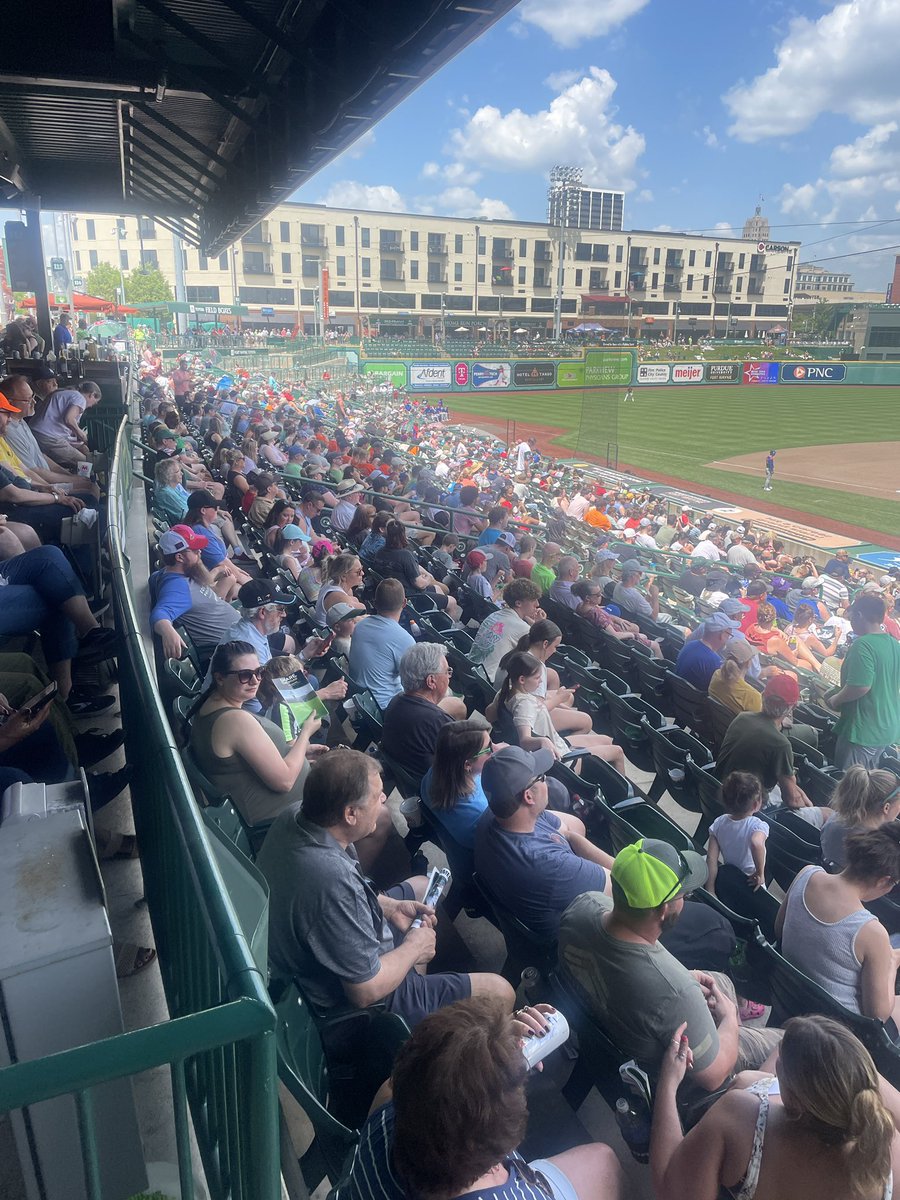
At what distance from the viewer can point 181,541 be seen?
5.76 m

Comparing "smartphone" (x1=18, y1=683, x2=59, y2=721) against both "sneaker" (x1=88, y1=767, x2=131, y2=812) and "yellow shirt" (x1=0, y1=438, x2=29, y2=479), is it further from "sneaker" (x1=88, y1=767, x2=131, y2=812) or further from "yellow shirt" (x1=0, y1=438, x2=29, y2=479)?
"yellow shirt" (x1=0, y1=438, x2=29, y2=479)

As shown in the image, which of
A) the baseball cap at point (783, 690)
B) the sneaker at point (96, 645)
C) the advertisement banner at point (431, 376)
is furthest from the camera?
the advertisement banner at point (431, 376)

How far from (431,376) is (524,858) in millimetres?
50536

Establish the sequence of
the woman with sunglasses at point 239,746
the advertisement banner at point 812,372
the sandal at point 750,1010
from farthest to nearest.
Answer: the advertisement banner at point 812,372 < the woman with sunglasses at point 239,746 < the sandal at point 750,1010

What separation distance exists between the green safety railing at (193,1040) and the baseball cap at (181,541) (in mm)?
3273

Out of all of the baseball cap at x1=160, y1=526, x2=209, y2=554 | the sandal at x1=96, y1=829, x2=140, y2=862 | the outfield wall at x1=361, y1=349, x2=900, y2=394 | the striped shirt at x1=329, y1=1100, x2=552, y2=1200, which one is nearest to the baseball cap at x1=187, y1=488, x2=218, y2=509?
the baseball cap at x1=160, y1=526, x2=209, y2=554

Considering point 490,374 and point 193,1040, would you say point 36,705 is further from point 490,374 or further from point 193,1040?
point 490,374

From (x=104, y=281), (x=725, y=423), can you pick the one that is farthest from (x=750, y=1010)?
(x=104, y=281)

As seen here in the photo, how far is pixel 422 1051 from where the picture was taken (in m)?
1.71

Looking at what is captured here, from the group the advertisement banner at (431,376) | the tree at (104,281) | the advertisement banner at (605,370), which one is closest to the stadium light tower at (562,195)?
the advertisement banner at (431,376)

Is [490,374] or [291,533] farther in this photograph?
[490,374]

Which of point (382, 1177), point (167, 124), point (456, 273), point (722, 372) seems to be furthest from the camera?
point (456, 273)

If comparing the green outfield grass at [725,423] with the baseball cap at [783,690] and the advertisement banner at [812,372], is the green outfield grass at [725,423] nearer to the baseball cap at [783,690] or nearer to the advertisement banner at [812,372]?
the advertisement banner at [812,372]

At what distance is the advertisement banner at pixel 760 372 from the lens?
65.2m
